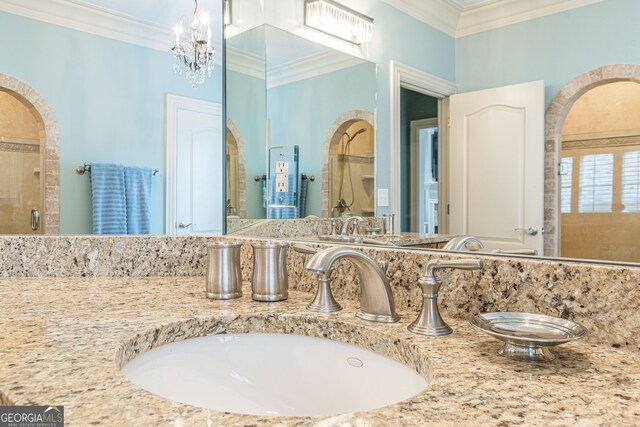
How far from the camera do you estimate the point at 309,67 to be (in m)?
1.50

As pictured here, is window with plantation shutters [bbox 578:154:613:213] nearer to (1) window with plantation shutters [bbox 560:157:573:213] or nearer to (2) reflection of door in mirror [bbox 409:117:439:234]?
(1) window with plantation shutters [bbox 560:157:573:213]

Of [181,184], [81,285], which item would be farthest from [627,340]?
[181,184]

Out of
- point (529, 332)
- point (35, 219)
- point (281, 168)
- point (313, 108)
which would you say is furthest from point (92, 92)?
A: point (529, 332)

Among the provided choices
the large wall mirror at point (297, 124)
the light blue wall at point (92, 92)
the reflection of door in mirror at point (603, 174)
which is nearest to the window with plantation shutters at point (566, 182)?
the reflection of door in mirror at point (603, 174)

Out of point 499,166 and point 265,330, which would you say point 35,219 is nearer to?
point 265,330

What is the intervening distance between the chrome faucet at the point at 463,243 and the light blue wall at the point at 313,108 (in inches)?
17.1

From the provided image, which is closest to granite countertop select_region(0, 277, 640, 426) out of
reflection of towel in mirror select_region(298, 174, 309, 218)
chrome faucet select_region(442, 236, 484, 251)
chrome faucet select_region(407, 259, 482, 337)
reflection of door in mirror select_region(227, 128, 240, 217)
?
chrome faucet select_region(407, 259, 482, 337)

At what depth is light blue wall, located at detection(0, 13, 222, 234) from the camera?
1.68 meters

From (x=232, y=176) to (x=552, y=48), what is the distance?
1264 mm

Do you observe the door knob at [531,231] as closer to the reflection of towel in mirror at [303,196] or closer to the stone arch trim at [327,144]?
the stone arch trim at [327,144]

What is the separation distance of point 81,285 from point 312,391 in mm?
866

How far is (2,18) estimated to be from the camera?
1.63 meters

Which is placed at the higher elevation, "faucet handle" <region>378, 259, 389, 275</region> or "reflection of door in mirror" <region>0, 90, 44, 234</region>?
"reflection of door in mirror" <region>0, 90, 44, 234</region>

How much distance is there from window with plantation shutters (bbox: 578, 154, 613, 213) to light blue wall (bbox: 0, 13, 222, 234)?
1591mm
